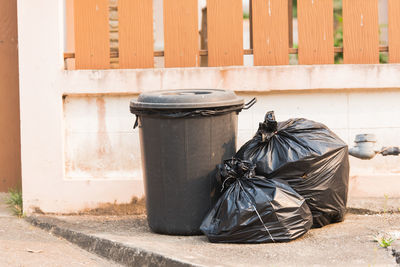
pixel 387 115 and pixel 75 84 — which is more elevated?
pixel 75 84

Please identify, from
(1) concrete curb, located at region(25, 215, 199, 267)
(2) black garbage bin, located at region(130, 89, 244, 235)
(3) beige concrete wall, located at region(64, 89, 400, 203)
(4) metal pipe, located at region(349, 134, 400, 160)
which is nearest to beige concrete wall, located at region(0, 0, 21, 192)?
(3) beige concrete wall, located at region(64, 89, 400, 203)

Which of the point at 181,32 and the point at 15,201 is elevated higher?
the point at 181,32

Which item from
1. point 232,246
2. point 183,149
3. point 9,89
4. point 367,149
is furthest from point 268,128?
point 9,89

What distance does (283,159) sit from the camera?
418cm

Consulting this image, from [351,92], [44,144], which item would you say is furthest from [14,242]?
[351,92]

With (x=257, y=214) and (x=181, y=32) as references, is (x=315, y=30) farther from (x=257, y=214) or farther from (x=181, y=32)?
(x=257, y=214)

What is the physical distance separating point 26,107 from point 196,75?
135 centimetres

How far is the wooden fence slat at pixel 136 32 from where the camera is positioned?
16.7 feet

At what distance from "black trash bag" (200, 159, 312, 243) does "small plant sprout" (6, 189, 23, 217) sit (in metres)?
1.87

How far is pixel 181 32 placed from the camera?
5082 mm

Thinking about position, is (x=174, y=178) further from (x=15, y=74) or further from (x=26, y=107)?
(x=15, y=74)

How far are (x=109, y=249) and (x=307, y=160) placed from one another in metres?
1.39

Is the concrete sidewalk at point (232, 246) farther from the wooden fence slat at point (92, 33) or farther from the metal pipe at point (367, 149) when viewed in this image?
the wooden fence slat at point (92, 33)

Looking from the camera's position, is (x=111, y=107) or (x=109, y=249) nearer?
(x=109, y=249)
